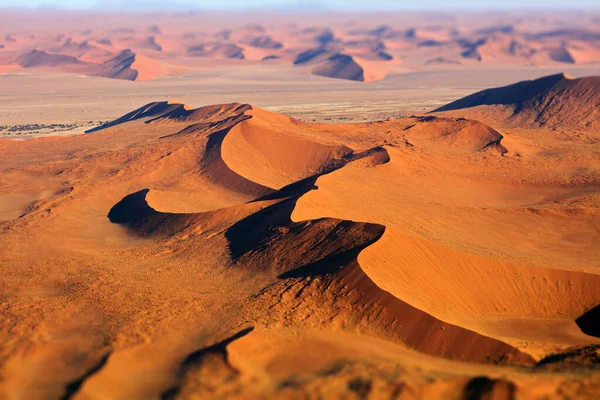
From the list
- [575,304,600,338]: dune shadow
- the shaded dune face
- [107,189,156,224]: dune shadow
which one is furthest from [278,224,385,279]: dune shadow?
the shaded dune face

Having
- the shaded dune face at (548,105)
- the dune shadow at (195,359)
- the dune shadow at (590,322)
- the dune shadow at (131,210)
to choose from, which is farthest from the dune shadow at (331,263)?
the shaded dune face at (548,105)

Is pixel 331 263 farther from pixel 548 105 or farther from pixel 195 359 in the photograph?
pixel 548 105

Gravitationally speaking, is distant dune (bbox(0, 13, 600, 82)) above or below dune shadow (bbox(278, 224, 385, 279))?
below

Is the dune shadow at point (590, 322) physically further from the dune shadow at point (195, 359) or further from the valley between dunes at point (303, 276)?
the dune shadow at point (195, 359)

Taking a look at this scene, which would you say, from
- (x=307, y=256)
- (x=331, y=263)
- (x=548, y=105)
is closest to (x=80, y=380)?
(x=331, y=263)

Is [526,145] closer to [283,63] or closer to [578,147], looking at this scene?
[578,147]

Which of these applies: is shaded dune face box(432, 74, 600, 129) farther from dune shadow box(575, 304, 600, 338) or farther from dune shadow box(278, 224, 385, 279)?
dune shadow box(278, 224, 385, 279)

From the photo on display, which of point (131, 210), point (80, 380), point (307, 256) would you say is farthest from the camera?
point (131, 210)
